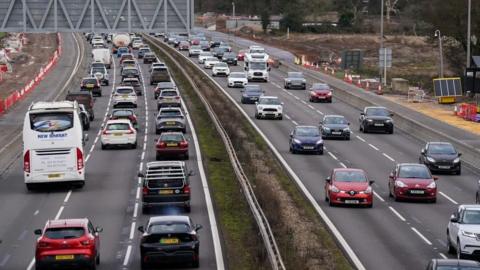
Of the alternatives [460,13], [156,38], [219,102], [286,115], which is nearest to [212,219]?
[286,115]

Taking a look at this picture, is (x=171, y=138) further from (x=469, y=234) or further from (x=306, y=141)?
(x=469, y=234)

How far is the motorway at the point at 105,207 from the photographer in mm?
30609

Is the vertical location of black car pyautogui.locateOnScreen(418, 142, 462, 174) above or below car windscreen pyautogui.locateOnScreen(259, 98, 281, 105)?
above

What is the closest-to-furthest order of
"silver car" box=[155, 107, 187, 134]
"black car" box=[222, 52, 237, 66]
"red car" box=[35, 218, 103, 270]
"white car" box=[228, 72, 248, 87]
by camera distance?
1. "red car" box=[35, 218, 103, 270]
2. "silver car" box=[155, 107, 187, 134]
3. "white car" box=[228, 72, 248, 87]
4. "black car" box=[222, 52, 237, 66]

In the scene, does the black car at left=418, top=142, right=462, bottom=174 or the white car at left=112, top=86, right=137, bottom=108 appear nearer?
the black car at left=418, top=142, right=462, bottom=174

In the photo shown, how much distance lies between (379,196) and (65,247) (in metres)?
17.1

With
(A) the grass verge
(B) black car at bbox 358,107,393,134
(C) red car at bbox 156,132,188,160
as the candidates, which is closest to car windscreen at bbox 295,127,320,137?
(A) the grass verge

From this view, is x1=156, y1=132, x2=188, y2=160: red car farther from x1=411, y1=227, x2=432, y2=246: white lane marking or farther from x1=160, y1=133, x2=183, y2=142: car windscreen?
x1=411, y1=227, x2=432, y2=246: white lane marking

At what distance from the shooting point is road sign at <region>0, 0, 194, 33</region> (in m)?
67.2

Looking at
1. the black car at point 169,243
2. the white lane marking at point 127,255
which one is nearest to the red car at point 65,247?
the black car at point 169,243

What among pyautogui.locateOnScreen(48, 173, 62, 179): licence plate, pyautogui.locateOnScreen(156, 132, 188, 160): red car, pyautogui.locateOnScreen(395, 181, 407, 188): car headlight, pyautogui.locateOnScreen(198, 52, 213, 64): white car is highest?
pyautogui.locateOnScreen(395, 181, 407, 188): car headlight

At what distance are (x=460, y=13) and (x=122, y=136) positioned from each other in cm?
5575

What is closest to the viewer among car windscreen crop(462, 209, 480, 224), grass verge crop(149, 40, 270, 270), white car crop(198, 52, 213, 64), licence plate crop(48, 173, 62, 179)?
grass verge crop(149, 40, 270, 270)

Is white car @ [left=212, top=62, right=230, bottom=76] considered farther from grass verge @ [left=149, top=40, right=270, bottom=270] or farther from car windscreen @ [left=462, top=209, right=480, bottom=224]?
car windscreen @ [left=462, top=209, right=480, bottom=224]
